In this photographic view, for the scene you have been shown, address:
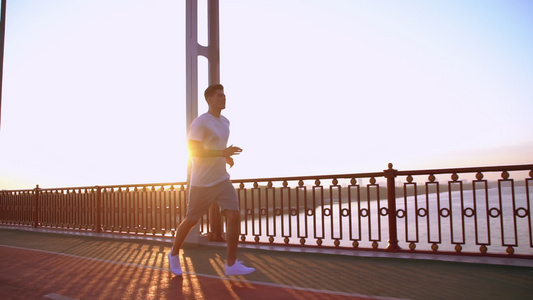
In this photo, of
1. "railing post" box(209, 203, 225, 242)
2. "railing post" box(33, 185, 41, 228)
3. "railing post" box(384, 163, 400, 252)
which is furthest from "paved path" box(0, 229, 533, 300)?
"railing post" box(33, 185, 41, 228)

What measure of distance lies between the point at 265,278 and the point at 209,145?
1.43 metres

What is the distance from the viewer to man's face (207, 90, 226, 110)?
14.1 ft

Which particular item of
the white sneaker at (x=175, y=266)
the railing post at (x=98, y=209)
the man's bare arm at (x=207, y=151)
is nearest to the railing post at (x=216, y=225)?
the white sneaker at (x=175, y=266)

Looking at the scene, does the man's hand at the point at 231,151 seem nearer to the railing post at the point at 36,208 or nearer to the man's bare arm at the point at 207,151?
the man's bare arm at the point at 207,151

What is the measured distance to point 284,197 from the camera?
686cm

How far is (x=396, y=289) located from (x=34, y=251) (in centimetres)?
599

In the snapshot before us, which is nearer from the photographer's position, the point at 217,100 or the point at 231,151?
the point at 231,151

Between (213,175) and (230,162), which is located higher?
(230,162)

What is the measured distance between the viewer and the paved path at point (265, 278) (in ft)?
11.4

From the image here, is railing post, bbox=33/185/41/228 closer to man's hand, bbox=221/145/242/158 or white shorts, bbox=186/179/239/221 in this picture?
white shorts, bbox=186/179/239/221

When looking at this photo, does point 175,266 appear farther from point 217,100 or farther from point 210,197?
point 217,100

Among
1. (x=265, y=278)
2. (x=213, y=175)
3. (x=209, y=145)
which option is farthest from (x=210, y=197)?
(x=265, y=278)

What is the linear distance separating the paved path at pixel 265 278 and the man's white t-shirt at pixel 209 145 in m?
1.00

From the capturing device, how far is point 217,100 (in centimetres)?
429
